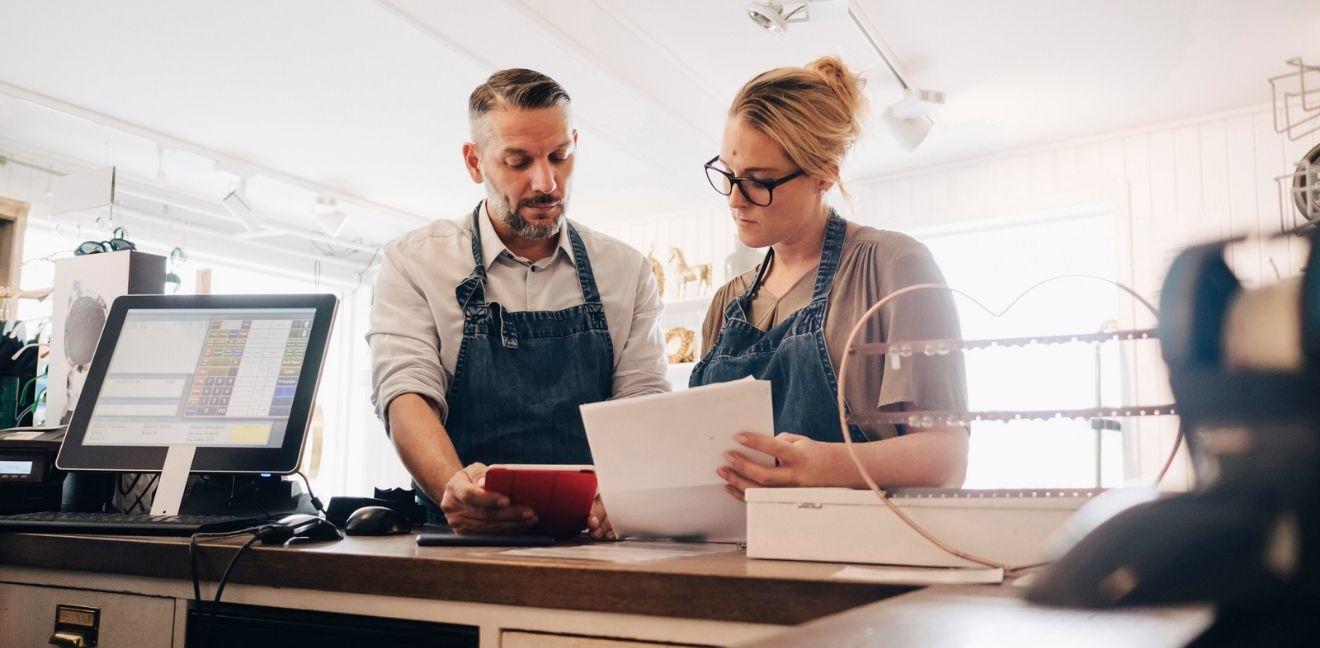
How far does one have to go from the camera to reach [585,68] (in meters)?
3.97

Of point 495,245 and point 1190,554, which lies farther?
point 495,245

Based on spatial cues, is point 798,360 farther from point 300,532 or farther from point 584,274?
point 300,532

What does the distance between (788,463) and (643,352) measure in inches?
34.1

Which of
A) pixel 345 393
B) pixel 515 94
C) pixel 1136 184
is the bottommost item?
pixel 345 393

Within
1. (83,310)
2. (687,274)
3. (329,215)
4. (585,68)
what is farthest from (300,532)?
→ (329,215)

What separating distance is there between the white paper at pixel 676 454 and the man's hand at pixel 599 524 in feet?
0.32

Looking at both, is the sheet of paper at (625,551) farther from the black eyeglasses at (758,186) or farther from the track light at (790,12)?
the track light at (790,12)

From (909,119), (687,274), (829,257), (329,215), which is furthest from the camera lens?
(687,274)

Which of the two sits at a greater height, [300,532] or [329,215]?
[329,215]

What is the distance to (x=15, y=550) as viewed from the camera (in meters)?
1.45

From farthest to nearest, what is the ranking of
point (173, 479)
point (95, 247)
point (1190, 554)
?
point (95, 247), point (173, 479), point (1190, 554)

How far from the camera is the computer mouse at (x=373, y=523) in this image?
4.62ft

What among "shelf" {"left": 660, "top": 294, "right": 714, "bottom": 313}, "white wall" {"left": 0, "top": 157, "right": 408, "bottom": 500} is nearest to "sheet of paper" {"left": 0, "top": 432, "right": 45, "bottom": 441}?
"shelf" {"left": 660, "top": 294, "right": 714, "bottom": 313}

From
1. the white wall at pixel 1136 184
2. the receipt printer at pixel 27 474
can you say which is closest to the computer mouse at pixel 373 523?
the receipt printer at pixel 27 474
